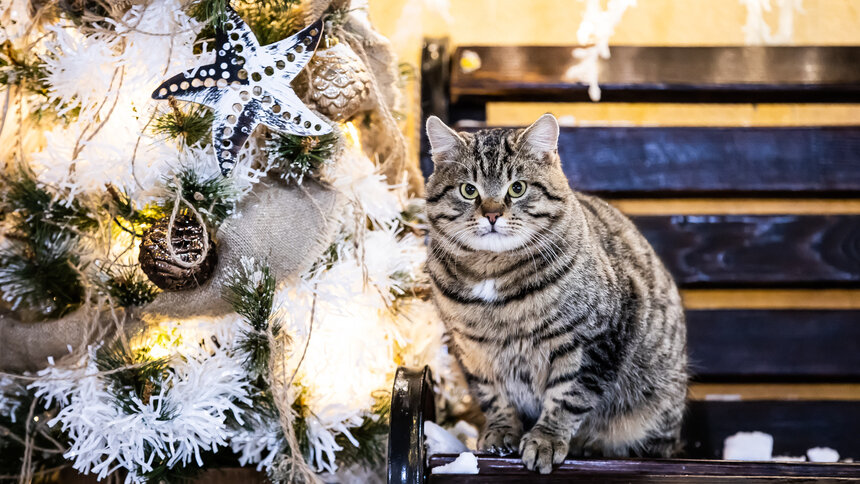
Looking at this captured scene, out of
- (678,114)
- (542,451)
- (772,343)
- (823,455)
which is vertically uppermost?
(678,114)

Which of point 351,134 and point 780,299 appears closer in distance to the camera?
point 351,134

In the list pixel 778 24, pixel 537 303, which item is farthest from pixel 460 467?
pixel 778 24

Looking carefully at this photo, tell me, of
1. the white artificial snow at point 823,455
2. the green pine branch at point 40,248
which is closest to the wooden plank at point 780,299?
the white artificial snow at point 823,455

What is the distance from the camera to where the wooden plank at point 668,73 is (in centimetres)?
140

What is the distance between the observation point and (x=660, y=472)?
2.77ft

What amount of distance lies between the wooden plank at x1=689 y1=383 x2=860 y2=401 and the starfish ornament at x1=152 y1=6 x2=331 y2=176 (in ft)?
3.43

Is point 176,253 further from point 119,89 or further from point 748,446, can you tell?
point 748,446

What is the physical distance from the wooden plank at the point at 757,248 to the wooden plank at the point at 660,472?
599 millimetres

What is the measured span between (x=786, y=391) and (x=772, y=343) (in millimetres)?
138

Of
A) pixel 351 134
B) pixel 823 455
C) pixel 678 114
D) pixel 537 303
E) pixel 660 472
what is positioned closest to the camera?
pixel 660 472

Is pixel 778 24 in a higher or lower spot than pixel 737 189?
higher

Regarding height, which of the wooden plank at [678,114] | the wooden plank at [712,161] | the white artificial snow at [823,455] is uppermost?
the wooden plank at [678,114]

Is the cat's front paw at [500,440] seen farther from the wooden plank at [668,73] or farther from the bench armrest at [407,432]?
the wooden plank at [668,73]

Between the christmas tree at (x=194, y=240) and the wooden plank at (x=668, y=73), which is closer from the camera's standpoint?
the christmas tree at (x=194, y=240)
